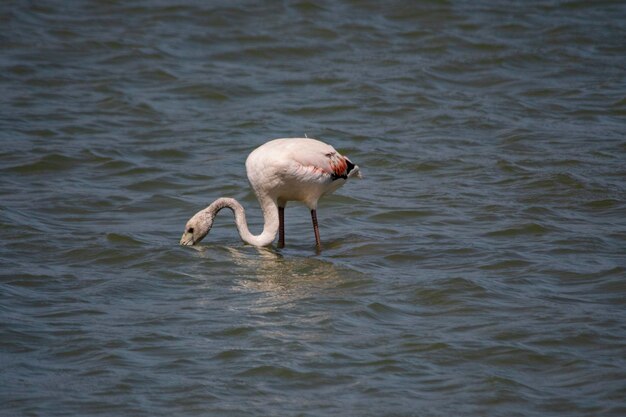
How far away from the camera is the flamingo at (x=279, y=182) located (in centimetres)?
1056

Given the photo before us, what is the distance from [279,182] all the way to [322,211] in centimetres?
226

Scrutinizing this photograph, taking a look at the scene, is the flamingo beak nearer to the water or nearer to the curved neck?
the water

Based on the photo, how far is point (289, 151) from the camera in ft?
34.8

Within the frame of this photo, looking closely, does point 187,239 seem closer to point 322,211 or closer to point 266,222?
point 266,222

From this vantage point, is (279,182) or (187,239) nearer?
(279,182)

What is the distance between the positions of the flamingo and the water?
0.99ft

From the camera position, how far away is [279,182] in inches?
420

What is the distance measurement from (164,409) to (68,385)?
2.60ft

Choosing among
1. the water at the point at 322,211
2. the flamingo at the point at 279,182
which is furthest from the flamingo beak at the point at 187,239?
the water at the point at 322,211

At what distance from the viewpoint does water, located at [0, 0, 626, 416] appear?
7.41 m

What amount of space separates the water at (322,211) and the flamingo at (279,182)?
0.99ft

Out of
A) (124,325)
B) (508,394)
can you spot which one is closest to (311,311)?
(124,325)

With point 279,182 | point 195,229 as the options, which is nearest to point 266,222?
point 279,182

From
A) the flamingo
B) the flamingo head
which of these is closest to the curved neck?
the flamingo
